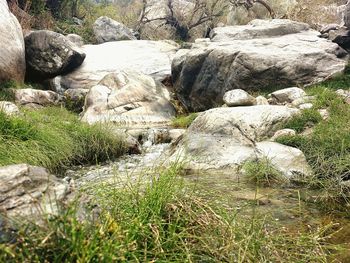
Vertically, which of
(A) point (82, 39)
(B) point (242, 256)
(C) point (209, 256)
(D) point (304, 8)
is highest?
(B) point (242, 256)

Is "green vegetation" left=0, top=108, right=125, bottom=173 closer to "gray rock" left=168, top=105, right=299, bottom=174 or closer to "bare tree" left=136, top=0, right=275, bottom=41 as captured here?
"gray rock" left=168, top=105, right=299, bottom=174

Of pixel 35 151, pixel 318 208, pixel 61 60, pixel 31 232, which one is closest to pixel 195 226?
pixel 31 232

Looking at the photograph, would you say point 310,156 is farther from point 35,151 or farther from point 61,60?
point 61,60

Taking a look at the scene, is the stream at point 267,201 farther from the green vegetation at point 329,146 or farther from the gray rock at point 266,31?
the gray rock at point 266,31

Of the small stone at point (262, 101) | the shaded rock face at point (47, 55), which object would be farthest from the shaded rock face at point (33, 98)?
the small stone at point (262, 101)

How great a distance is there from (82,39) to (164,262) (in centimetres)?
2473

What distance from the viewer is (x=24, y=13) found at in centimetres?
2070

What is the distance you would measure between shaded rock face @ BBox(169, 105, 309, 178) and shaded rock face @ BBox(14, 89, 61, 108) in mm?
7346

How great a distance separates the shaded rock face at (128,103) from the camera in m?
14.0

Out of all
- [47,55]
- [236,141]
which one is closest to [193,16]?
[47,55]

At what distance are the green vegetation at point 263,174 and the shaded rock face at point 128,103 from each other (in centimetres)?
765

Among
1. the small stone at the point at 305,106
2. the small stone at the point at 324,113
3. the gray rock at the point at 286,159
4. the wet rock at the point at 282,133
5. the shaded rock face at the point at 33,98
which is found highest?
the gray rock at the point at 286,159

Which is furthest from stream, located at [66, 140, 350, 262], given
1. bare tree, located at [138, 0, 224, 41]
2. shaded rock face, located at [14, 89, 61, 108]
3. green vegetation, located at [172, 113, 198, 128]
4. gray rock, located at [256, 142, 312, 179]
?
bare tree, located at [138, 0, 224, 41]

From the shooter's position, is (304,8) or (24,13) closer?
(24,13)
